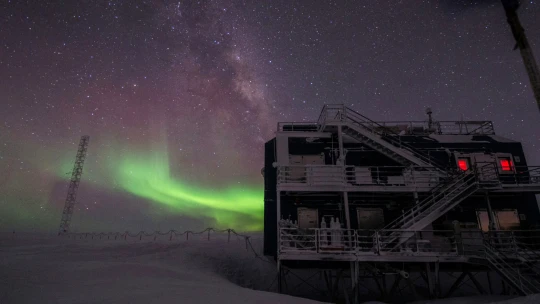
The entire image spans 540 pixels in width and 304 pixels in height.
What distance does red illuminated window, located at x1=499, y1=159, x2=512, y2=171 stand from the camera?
79.4ft

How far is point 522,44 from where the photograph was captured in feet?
34.2

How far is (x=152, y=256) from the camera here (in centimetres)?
2231

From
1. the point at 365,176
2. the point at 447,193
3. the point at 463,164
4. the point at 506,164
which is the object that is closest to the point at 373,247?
the point at 447,193

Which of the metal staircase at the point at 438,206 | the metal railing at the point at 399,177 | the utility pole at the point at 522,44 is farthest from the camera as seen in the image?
the metal railing at the point at 399,177

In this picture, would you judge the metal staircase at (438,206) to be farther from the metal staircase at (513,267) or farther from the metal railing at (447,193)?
the metal staircase at (513,267)

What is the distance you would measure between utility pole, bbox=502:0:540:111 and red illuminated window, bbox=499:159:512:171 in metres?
17.2

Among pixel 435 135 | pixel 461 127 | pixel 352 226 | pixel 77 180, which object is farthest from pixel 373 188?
pixel 77 180

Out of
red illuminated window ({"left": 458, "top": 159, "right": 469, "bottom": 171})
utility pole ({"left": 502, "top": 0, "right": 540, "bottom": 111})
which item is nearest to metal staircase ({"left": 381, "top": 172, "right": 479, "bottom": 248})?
red illuminated window ({"left": 458, "top": 159, "right": 469, "bottom": 171})

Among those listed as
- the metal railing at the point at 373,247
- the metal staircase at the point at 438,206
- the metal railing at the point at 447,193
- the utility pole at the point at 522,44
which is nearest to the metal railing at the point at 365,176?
the metal railing at the point at 447,193

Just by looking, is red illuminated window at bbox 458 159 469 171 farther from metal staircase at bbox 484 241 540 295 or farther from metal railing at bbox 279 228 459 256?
metal staircase at bbox 484 241 540 295

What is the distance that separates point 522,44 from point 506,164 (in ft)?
57.9

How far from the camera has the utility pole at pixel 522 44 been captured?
986cm

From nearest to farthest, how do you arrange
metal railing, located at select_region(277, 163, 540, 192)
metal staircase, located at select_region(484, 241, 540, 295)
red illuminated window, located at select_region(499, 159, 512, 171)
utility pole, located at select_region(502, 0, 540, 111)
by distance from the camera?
utility pole, located at select_region(502, 0, 540, 111) < metal staircase, located at select_region(484, 241, 540, 295) < metal railing, located at select_region(277, 163, 540, 192) < red illuminated window, located at select_region(499, 159, 512, 171)

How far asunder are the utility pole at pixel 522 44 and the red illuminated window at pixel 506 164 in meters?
17.2
